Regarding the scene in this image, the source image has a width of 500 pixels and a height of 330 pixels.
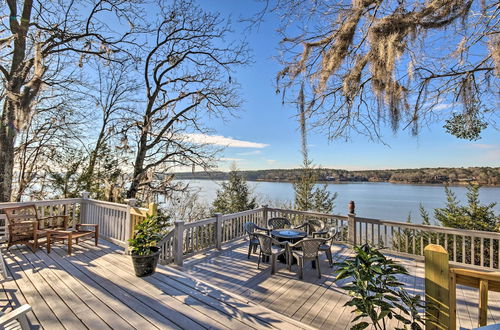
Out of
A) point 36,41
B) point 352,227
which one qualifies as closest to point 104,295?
point 352,227

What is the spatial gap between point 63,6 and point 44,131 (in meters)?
4.59

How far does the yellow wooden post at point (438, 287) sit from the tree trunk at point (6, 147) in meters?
8.69

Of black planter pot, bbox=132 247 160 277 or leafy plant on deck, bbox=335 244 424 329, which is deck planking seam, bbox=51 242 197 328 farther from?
leafy plant on deck, bbox=335 244 424 329

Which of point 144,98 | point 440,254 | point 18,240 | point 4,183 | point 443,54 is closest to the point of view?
point 440,254

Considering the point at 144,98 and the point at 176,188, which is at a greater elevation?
the point at 144,98

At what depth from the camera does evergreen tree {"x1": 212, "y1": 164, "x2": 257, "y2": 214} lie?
586 inches

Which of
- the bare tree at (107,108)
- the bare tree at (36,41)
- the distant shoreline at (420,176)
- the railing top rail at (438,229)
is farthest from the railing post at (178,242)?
the bare tree at (107,108)

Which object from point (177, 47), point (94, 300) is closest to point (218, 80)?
point (177, 47)

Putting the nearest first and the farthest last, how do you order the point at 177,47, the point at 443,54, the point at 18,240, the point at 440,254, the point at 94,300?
1. the point at 440,254
2. the point at 94,300
3. the point at 443,54
4. the point at 18,240
5. the point at 177,47

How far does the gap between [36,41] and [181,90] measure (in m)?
4.59

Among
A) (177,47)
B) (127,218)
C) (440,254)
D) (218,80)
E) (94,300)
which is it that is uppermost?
(177,47)

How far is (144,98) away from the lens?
32.3 ft

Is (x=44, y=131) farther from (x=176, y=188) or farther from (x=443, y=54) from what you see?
(x=443, y=54)

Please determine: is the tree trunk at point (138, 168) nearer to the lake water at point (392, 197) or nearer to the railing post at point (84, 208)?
the lake water at point (392, 197)
